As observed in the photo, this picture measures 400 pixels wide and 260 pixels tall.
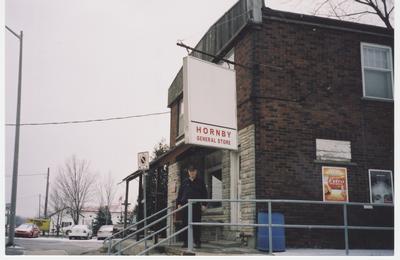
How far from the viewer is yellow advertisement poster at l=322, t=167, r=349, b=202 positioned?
10.1 metres

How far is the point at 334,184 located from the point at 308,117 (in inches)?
65.2

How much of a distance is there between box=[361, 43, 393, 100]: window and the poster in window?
1.99m

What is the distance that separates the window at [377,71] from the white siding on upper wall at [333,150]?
166 centimetres

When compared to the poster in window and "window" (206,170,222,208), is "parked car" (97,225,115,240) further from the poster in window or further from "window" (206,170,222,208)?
the poster in window

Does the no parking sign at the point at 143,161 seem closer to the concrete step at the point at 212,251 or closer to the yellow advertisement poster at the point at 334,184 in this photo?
the concrete step at the point at 212,251

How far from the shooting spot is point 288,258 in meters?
7.33

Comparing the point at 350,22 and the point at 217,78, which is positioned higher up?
the point at 350,22

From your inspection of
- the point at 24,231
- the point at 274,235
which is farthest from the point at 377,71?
the point at 24,231

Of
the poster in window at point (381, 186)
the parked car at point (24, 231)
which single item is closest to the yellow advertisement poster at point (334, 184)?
the poster in window at point (381, 186)

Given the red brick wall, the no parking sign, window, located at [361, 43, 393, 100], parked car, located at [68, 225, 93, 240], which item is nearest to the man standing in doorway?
the red brick wall

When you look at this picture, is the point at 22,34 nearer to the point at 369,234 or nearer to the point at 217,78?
the point at 217,78

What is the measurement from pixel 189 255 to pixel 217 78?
3931 mm
